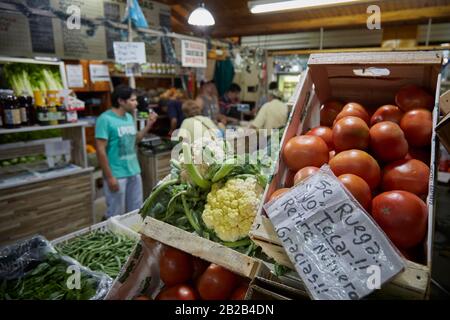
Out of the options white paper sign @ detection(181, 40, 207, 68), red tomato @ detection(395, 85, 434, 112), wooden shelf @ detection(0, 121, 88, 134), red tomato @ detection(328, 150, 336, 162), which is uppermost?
white paper sign @ detection(181, 40, 207, 68)

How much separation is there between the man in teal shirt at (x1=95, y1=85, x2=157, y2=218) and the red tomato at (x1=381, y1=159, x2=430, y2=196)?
3.23 metres

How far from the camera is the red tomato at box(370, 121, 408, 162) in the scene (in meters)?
1.19

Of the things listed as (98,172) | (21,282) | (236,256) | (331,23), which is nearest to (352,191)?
(236,256)

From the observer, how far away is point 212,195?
5.15 feet

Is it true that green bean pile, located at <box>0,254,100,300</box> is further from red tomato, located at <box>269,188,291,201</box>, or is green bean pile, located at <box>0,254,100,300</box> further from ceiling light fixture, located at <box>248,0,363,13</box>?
ceiling light fixture, located at <box>248,0,363,13</box>

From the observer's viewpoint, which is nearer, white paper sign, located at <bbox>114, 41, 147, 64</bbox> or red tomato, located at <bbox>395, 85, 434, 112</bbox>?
red tomato, located at <bbox>395, 85, 434, 112</bbox>

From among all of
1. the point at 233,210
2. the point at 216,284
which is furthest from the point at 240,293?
the point at 233,210

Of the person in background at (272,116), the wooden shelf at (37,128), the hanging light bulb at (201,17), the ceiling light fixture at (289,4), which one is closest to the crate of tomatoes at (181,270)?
the wooden shelf at (37,128)

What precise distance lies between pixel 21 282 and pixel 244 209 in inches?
64.3

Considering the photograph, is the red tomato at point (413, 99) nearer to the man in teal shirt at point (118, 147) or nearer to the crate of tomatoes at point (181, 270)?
the crate of tomatoes at point (181, 270)

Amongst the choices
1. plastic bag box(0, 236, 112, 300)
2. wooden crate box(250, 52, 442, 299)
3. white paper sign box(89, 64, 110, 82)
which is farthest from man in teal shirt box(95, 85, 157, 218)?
wooden crate box(250, 52, 442, 299)

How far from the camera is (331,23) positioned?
6.82 m

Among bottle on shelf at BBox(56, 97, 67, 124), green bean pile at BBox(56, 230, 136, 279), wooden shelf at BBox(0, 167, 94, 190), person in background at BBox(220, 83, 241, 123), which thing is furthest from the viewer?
person in background at BBox(220, 83, 241, 123)
